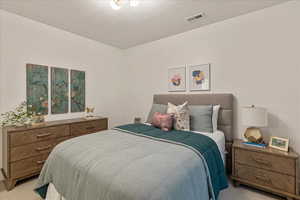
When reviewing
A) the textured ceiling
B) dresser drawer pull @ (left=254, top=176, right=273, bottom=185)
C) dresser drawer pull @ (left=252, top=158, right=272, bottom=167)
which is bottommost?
dresser drawer pull @ (left=254, top=176, right=273, bottom=185)

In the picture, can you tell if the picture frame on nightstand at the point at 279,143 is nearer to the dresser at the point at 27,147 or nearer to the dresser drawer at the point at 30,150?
the dresser at the point at 27,147

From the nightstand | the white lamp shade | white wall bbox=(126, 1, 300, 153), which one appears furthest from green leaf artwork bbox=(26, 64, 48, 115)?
the white lamp shade

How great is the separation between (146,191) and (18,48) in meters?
2.90

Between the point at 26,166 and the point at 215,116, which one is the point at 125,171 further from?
the point at 26,166

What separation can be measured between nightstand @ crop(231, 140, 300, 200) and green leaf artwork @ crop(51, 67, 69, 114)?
3.06m

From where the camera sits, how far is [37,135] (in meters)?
2.17

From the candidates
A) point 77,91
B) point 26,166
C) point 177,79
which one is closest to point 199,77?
point 177,79

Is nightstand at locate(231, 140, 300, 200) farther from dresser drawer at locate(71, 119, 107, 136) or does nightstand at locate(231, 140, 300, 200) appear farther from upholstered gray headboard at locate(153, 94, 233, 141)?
dresser drawer at locate(71, 119, 107, 136)

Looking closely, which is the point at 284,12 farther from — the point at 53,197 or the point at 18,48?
the point at 18,48

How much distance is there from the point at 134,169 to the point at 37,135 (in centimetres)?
192

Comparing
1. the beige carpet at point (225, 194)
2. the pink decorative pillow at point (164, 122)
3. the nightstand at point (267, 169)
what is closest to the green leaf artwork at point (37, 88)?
the beige carpet at point (225, 194)

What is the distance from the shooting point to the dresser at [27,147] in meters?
1.94

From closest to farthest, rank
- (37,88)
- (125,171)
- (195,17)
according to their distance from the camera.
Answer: (125,171)
(195,17)
(37,88)

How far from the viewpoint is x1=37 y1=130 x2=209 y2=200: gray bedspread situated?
939 millimetres
